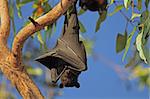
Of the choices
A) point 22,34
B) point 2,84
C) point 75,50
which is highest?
point 2,84

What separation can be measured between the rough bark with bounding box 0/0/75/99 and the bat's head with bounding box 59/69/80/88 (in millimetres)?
167

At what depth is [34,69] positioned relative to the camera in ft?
8.00

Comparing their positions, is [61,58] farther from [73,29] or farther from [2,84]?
[2,84]

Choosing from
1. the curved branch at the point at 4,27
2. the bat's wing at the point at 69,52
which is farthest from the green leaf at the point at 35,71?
the curved branch at the point at 4,27

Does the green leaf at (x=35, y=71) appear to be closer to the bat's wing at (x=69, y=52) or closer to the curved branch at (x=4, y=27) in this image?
the bat's wing at (x=69, y=52)

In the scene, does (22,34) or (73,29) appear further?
(73,29)

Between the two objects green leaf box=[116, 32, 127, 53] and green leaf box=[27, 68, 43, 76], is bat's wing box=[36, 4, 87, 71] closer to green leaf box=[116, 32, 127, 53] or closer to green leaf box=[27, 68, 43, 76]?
green leaf box=[116, 32, 127, 53]

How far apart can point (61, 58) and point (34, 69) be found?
1.35 metres

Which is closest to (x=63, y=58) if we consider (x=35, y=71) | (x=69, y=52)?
(x=69, y=52)

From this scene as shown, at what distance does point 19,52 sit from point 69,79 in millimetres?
202

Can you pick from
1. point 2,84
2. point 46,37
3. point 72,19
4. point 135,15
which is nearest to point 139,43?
point 135,15

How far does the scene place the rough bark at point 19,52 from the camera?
2.96 feet

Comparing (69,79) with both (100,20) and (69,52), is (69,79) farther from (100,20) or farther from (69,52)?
(100,20)

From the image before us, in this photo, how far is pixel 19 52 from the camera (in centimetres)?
94
